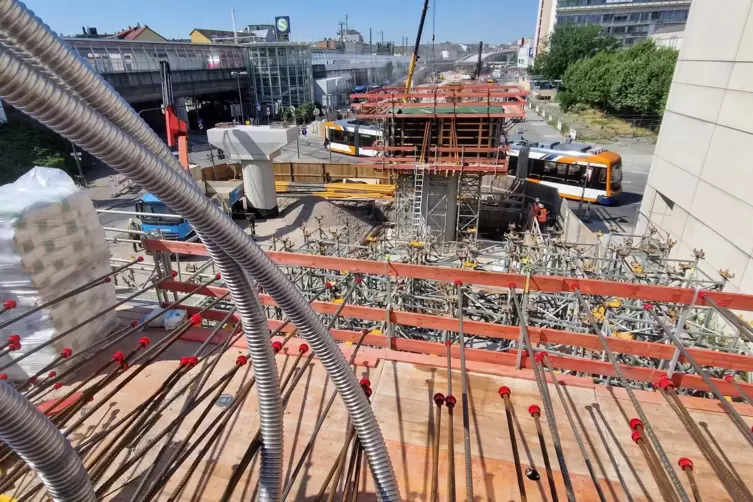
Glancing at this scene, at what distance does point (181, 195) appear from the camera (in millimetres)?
1948

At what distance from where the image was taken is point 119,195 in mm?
26812

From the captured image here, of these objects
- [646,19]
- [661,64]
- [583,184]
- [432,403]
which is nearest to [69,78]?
[432,403]

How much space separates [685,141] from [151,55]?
39156 millimetres

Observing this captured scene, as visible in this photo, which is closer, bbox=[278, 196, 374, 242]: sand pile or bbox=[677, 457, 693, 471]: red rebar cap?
bbox=[677, 457, 693, 471]: red rebar cap

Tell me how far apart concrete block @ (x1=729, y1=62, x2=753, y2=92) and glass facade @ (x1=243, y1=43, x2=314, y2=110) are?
1761 inches

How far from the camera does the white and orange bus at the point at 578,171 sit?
888 inches

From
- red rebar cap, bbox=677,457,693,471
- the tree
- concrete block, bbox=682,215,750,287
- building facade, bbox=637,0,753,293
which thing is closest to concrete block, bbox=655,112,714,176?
building facade, bbox=637,0,753,293

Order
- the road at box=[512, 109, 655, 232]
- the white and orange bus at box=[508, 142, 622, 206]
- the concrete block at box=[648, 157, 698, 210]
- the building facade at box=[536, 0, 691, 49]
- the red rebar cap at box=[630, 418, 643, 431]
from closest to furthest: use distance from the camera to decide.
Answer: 1. the red rebar cap at box=[630, 418, 643, 431]
2. the concrete block at box=[648, 157, 698, 210]
3. the road at box=[512, 109, 655, 232]
4. the white and orange bus at box=[508, 142, 622, 206]
5. the building facade at box=[536, 0, 691, 49]

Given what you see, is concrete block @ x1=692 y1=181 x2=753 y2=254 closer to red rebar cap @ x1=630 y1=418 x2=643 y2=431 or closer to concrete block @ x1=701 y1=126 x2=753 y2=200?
concrete block @ x1=701 y1=126 x2=753 y2=200

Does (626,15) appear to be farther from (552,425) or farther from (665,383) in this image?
(552,425)

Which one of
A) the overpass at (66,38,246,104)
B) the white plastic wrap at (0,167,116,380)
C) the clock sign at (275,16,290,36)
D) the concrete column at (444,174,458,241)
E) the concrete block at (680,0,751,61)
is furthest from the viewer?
the clock sign at (275,16,290,36)

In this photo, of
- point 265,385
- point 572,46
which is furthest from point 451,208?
point 572,46

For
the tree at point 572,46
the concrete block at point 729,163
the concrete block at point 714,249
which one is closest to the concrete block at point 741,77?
the concrete block at point 729,163

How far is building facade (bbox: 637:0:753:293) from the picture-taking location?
1120 cm
